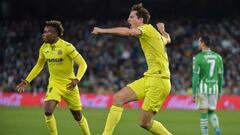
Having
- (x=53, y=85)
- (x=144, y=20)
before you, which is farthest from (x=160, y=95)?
(x=53, y=85)

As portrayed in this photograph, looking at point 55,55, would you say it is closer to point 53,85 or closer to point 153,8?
point 53,85

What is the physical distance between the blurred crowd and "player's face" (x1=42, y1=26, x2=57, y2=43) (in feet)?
60.8

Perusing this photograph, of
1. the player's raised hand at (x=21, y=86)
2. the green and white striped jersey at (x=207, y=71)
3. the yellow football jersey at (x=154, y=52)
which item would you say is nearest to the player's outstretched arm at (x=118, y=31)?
the yellow football jersey at (x=154, y=52)

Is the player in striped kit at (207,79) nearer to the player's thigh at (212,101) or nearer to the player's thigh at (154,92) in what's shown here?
the player's thigh at (212,101)

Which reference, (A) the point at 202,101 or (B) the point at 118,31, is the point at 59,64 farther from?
(A) the point at 202,101

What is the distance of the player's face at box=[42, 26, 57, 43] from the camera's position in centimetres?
1183

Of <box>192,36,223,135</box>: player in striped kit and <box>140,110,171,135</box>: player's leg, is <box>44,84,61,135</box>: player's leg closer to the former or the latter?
<box>140,110,171,135</box>: player's leg

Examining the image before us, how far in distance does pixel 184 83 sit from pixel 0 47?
1031 centimetres

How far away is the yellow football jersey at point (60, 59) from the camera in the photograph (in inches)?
464

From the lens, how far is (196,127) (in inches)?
697

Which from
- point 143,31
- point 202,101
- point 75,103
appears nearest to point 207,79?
point 202,101

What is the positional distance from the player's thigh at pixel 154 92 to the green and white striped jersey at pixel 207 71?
243 centimetres

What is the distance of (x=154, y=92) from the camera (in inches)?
414

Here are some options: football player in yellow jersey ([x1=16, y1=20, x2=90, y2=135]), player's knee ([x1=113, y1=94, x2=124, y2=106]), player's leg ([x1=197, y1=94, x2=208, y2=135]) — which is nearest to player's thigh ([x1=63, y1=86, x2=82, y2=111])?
football player in yellow jersey ([x1=16, y1=20, x2=90, y2=135])
